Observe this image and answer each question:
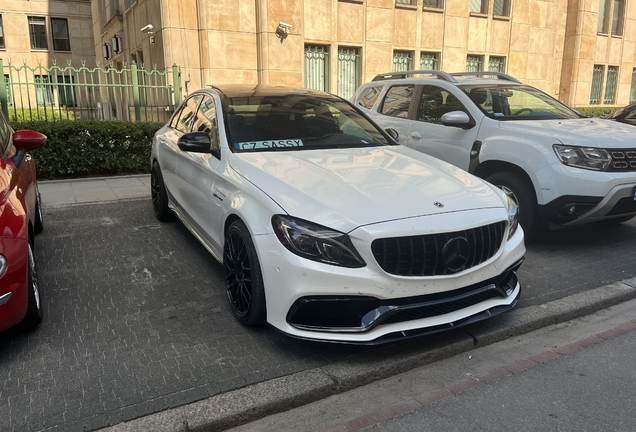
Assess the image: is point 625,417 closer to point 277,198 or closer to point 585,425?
point 585,425

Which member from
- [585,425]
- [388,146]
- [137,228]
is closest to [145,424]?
[585,425]

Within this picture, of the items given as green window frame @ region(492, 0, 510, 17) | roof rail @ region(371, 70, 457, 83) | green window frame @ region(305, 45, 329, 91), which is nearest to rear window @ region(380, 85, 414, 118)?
roof rail @ region(371, 70, 457, 83)

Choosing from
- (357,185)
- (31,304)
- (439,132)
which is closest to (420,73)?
(439,132)

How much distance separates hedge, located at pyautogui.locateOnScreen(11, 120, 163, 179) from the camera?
8781mm

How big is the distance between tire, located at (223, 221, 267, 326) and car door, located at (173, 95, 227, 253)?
0.34 m

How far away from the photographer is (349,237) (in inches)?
119

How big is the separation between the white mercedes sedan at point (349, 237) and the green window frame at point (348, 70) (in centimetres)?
1168

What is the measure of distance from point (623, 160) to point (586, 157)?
1.30 ft

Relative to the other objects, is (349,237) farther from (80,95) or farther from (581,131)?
(80,95)

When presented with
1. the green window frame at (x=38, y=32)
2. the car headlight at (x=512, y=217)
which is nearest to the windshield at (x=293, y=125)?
the car headlight at (x=512, y=217)

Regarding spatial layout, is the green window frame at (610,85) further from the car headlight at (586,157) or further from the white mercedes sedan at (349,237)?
the white mercedes sedan at (349,237)

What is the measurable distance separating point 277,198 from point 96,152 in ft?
23.3

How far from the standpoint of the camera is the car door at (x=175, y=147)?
5246 mm

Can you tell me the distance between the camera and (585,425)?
272 centimetres
